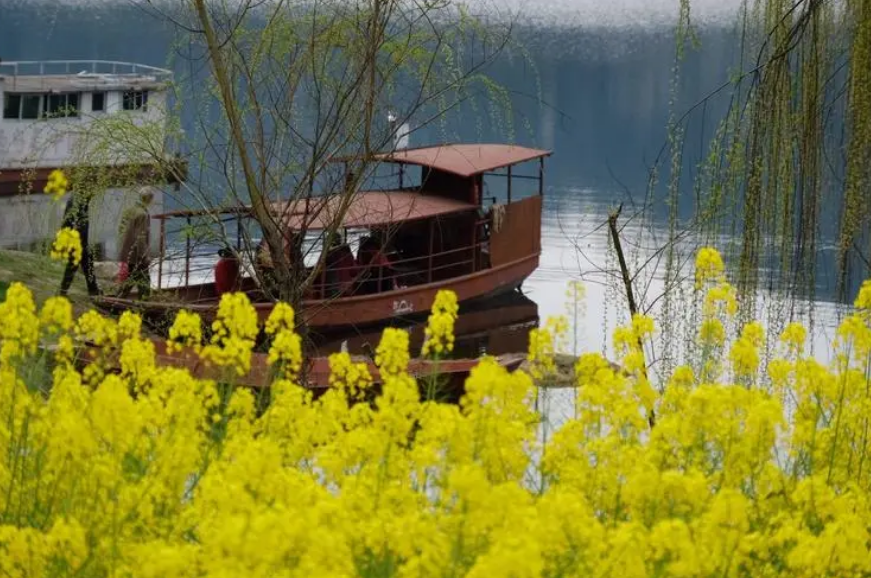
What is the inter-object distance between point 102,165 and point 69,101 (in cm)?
1603

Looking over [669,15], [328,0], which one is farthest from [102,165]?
[669,15]

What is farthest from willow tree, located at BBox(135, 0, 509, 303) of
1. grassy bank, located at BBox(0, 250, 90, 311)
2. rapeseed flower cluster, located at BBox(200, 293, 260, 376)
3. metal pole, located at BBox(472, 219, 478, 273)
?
metal pole, located at BBox(472, 219, 478, 273)

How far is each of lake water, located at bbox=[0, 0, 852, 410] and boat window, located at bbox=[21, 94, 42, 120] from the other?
162 inches

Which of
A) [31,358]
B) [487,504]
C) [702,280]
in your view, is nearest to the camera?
[487,504]

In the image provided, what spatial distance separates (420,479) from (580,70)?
43.8m

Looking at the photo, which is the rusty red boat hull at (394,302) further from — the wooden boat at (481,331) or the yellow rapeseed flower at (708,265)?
the yellow rapeseed flower at (708,265)

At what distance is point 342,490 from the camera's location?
11.1ft

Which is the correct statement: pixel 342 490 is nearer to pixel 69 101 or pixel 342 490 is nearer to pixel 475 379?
pixel 475 379

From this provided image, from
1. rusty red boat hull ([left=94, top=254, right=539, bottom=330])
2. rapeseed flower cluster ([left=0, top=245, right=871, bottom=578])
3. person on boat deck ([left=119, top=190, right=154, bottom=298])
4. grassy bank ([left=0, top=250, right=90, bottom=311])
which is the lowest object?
rusty red boat hull ([left=94, top=254, right=539, bottom=330])

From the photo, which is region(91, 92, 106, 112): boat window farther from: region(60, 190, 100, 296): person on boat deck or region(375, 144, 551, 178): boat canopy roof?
region(60, 190, 100, 296): person on boat deck

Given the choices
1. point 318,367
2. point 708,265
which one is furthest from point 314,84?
point 318,367

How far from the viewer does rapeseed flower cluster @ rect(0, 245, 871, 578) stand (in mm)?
2814

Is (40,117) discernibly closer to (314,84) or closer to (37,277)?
(37,277)

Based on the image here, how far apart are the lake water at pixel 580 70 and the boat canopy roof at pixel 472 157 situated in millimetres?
4238
